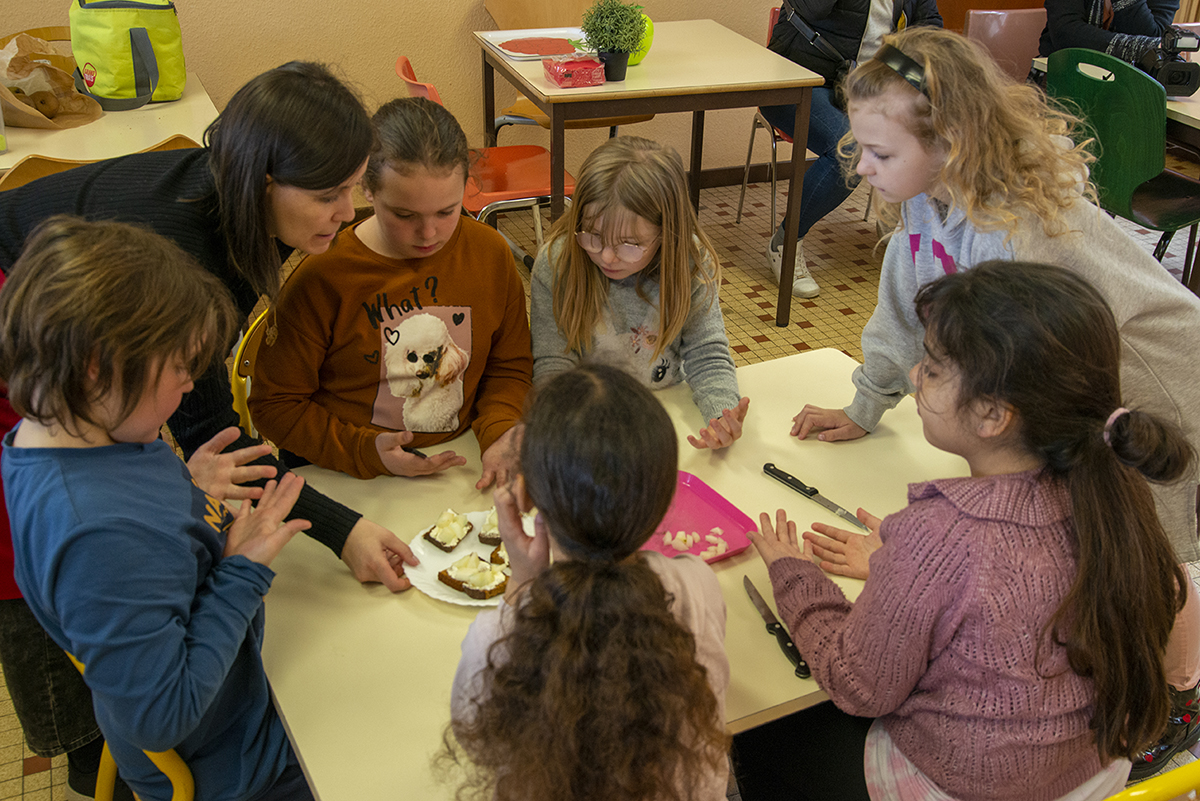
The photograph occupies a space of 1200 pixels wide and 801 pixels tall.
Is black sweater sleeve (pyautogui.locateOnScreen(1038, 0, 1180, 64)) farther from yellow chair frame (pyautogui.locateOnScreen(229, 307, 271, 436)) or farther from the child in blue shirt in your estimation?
the child in blue shirt

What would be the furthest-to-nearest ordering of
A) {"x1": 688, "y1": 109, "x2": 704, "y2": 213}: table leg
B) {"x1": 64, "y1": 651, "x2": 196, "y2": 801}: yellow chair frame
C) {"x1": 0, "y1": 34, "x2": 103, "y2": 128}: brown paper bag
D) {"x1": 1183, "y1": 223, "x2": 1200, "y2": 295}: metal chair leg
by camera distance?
{"x1": 688, "y1": 109, "x2": 704, "y2": 213}: table leg, {"x1": 1183, "y1": 223, "x2": 1200, "y2": 295}: metal chair leg, {"x1": 0, "y1": 34, "x2": 103, "y2": 128}: brown paper bag, {"x1": 64, "y1": 651, "x2": 196, "y2": 801}: yellow chair frame

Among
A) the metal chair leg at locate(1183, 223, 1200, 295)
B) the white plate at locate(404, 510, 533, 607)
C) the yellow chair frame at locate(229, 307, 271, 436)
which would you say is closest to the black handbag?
the metal chair leg at locate(1183, 223, 1200, 295)

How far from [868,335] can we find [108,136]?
2.15 m

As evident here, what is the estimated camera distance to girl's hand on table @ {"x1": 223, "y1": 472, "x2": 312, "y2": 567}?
1.03 meters

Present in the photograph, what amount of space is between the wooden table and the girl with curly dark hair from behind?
2.11 metres

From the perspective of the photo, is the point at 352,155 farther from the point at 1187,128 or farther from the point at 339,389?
the point at 1187,128

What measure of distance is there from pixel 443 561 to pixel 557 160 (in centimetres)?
189

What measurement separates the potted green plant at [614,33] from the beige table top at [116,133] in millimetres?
1171

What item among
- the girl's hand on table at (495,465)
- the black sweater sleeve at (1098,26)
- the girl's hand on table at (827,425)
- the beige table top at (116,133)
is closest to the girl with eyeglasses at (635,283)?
the girl's hand on table at (827,425)

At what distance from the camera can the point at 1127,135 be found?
2.97 meters

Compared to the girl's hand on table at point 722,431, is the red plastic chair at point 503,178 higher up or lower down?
lower down

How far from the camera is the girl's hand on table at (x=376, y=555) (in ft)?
3.72

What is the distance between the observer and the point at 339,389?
1520 millimetres

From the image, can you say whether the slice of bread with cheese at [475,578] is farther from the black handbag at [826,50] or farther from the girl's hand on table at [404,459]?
the black handbag at [826,50]
